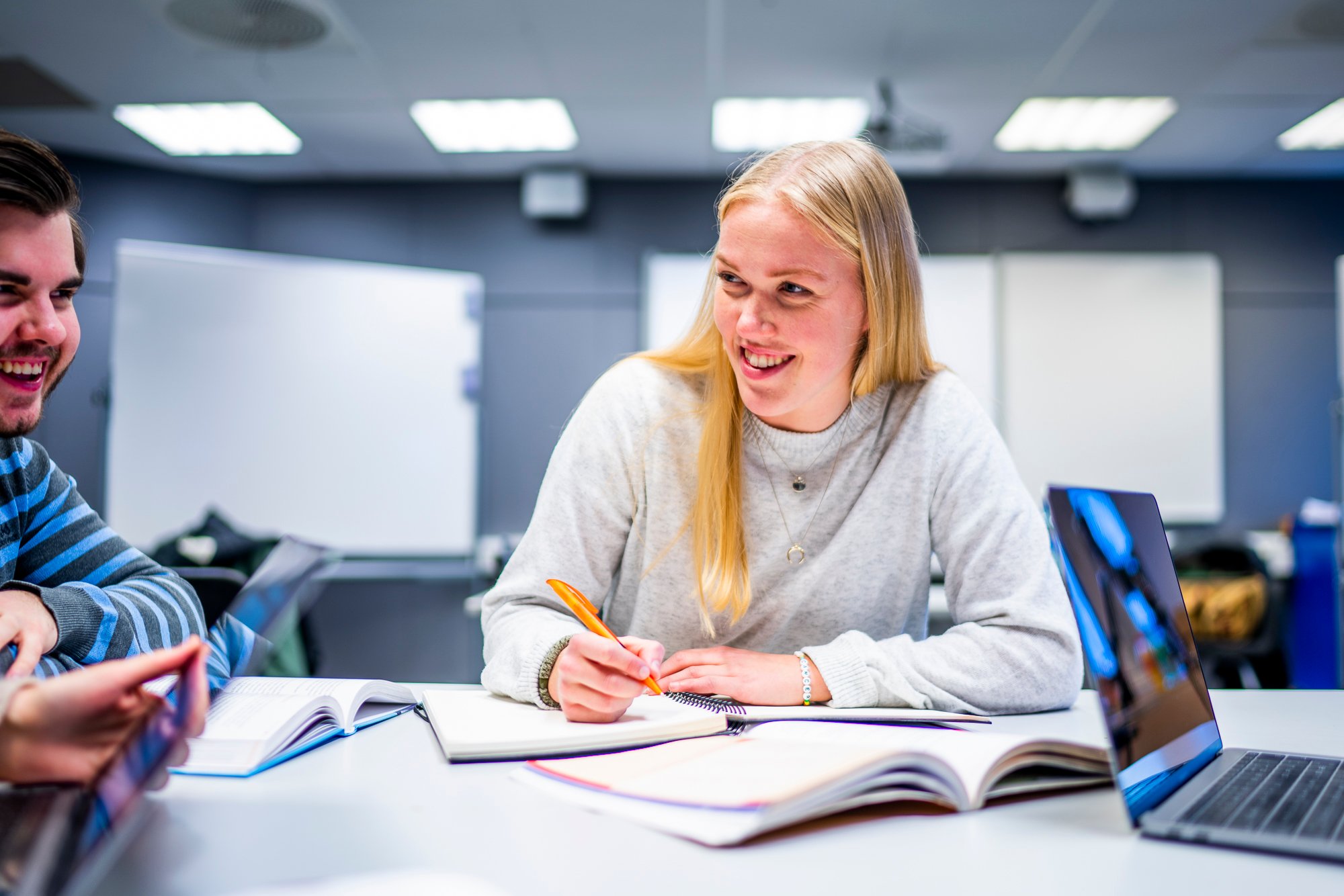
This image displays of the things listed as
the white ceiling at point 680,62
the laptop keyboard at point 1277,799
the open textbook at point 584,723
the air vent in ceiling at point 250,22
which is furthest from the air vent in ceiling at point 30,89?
the laptop keyboard at point 1277,799

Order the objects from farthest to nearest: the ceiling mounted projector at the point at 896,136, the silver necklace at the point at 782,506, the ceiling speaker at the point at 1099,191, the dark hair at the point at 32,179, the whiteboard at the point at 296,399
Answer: the ceiling speaker at the point at 1099,191 < the whiteboard at the point at 296,399 < the ceiling mounted projector at the point at 896,136 < the silver necklace at the point at 782,506 < the dark hair at the point at 32,179

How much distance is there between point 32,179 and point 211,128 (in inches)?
131

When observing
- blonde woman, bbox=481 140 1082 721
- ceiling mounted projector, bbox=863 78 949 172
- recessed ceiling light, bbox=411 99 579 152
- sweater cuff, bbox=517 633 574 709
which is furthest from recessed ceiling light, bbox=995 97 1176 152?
sweater cuff, bbox=517 633 574 709

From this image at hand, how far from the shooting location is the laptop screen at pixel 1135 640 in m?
0.63

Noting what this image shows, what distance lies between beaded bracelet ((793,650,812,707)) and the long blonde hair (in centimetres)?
20

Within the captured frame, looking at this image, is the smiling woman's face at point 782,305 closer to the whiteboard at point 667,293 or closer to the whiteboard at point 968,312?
the whiteboard at point 667,293

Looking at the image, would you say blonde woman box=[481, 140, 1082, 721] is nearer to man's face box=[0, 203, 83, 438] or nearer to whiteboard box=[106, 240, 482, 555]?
man's face box=[0, 203, 83, 438]

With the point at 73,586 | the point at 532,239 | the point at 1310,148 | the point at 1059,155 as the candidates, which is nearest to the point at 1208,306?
the point at 1310,148

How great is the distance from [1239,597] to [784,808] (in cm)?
362

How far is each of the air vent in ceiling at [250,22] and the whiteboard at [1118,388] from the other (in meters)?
3.25

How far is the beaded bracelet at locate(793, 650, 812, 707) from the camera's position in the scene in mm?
983

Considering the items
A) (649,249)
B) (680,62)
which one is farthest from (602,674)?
(649,249)

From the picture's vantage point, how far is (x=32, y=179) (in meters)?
0.96

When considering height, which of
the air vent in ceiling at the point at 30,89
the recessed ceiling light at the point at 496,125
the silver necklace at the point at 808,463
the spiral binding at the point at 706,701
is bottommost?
the spiral binding at the point at 706,701
